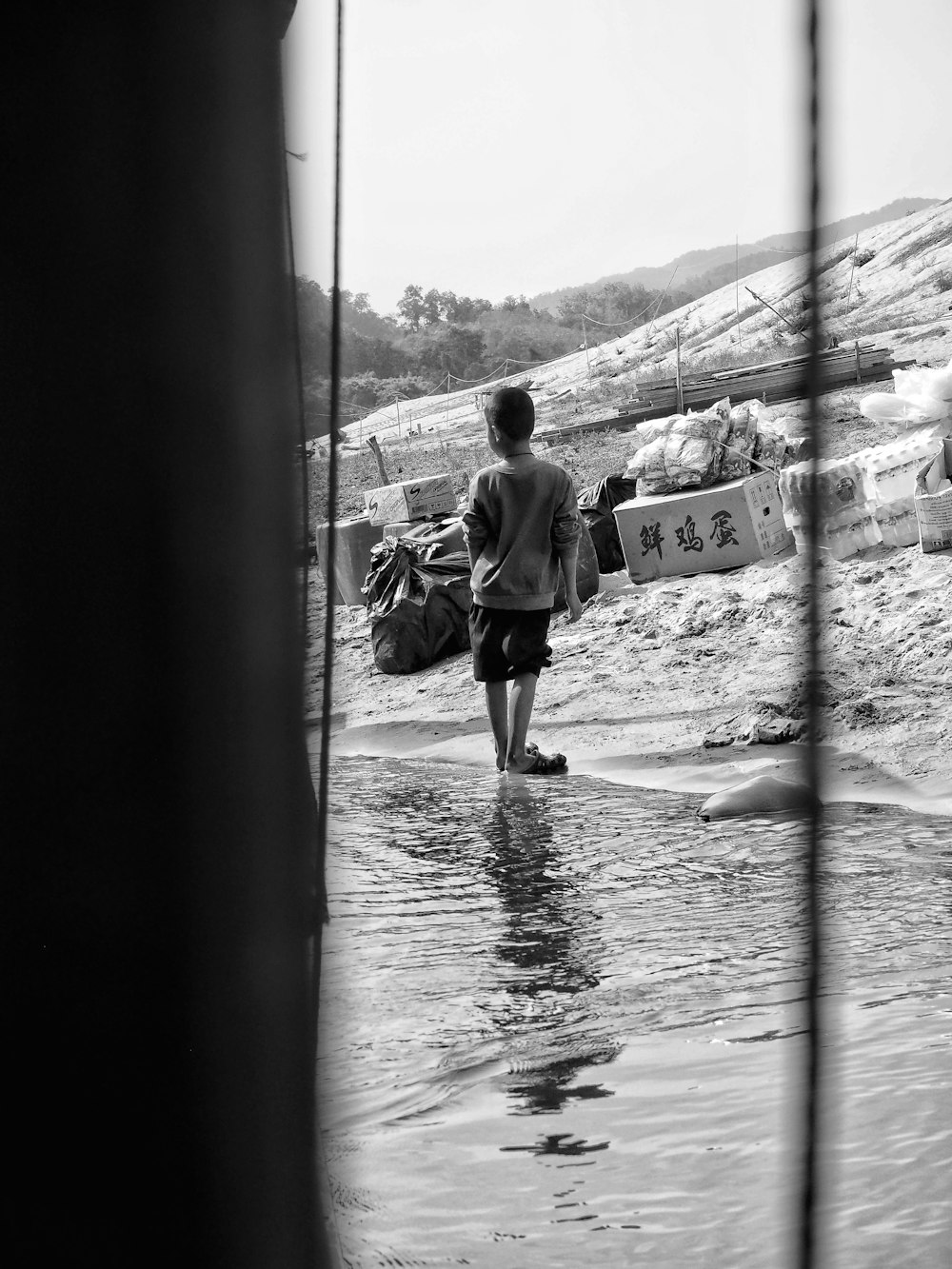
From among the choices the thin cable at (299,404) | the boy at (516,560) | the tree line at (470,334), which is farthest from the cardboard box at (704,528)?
the tree line at (470,334)

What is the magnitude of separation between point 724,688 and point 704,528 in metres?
1.62

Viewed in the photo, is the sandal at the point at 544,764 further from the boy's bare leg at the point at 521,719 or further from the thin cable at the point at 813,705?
the thin cable at the point at 813,705

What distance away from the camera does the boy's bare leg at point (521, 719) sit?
5129 mm

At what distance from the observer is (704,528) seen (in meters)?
7.28

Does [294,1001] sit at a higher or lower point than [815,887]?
lower

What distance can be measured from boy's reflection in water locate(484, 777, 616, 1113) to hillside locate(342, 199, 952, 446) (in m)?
11.3

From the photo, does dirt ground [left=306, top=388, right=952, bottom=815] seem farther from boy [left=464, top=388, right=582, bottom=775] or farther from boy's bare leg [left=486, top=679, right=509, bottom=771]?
boy [left=464, top=388, right=582, bottom=775]

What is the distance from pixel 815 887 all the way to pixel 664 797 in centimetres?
371

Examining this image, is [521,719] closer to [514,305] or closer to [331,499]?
[331,499]

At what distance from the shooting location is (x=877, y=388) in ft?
38.0

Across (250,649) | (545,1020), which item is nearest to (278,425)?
(250,649)

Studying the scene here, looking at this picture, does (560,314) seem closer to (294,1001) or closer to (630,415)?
(630,415)

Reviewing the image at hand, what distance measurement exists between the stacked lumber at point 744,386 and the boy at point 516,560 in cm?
886

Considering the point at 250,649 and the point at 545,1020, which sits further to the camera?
the point at 545,1020
